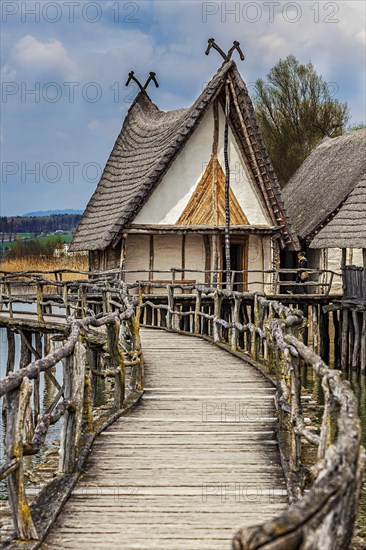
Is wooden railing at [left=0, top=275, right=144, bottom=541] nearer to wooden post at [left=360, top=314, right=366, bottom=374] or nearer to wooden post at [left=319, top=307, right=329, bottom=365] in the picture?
wooden post at [left=360, top=314, right=366, bottom=374]

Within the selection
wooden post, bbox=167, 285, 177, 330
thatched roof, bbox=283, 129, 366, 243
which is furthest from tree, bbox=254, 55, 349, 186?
wooden post, bbox=167, 285, 177, 330

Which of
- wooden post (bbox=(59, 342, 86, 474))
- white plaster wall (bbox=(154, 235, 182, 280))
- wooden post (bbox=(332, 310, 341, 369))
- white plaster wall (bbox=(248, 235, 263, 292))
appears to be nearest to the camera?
wooden post (bbox=(59, 342, 86, 474))

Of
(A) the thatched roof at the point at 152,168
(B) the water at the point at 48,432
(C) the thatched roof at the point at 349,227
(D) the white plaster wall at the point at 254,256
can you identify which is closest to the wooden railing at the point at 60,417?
(B) the water at the point at 48,432

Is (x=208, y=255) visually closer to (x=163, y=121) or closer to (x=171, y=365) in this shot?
(x=163, y=121)

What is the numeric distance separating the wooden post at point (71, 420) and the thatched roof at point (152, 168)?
60.2 ft

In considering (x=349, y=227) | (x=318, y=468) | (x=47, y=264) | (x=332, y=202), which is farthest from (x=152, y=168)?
(x=47, y=264)

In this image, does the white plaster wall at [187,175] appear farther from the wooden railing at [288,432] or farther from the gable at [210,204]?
the wooden railing at [288,432]

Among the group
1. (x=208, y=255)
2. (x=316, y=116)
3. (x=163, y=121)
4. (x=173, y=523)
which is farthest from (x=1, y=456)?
(x=316, y=116)

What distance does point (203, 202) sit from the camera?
27.9 metres

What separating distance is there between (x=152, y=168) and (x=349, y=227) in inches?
223

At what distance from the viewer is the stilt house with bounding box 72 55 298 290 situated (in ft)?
88.5

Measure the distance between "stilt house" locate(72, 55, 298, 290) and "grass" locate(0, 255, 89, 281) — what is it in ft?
70.0

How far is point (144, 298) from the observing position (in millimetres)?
24812

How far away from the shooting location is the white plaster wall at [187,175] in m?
27.5
